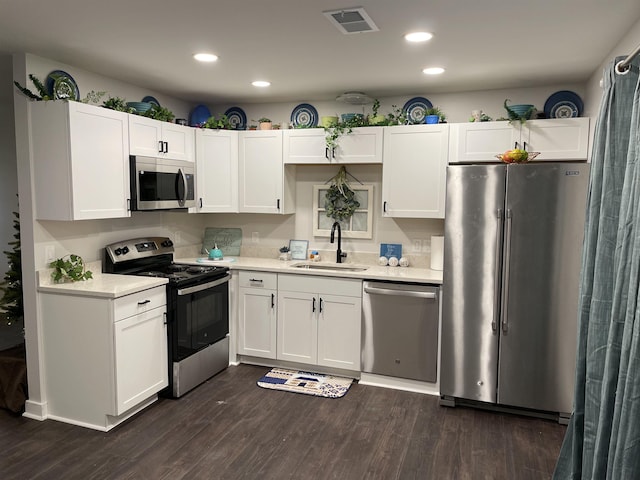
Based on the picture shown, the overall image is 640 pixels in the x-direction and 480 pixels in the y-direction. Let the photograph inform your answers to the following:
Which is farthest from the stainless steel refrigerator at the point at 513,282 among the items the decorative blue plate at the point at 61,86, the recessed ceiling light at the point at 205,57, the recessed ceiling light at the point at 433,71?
the decorative blue plate at the point at 61,86

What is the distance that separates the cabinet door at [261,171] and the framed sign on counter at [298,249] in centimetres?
45

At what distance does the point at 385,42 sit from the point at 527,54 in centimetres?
98

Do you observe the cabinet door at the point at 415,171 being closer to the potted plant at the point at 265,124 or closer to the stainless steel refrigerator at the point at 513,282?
the stainless steel refrigerator at the point at 513,282

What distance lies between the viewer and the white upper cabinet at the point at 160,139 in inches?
145

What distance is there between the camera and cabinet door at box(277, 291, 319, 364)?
4172mm

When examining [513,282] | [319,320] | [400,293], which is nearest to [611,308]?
[513,282]

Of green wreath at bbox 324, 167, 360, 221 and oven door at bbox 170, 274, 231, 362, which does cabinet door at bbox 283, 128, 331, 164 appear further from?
oven door at bbox 170, 274, 231, 362

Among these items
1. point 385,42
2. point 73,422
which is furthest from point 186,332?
point 385,42

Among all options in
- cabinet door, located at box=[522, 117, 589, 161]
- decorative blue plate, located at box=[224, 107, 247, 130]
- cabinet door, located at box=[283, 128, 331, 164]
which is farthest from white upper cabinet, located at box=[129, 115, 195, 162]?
cabinet door, located at box=[522, 117, 589, 161]

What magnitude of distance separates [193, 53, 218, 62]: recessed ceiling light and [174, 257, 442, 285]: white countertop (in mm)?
1780

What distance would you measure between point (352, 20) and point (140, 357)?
8.41 ft

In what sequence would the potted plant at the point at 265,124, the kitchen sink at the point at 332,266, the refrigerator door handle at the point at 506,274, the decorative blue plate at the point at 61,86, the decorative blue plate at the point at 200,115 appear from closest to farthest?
A: the decorative blue plate at the point at 61,86, the refrigerator door handle at the point at 506,274, the kitchen sink at the point at 332,266, the potted plant at the point at 265,124, the decorative blue plate at the point at 200,115

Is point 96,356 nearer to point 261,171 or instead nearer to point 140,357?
point 140,357

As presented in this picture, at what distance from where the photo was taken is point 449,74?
11.9ft
